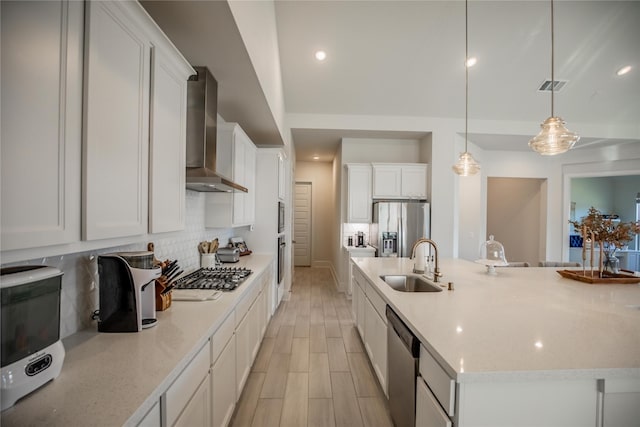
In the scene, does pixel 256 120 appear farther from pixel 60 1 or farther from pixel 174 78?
pixel 60 1

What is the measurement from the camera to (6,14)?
0.64m

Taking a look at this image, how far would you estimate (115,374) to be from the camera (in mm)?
896

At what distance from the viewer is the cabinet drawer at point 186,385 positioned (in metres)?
0.95

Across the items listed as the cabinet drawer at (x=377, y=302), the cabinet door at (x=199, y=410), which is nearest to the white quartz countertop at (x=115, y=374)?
the cabinet door at (x=199, y=410)

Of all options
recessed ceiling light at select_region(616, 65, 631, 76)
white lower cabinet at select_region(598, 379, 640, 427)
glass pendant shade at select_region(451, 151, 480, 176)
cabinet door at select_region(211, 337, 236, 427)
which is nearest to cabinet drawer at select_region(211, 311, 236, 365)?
cabinet door at select_region(211, 337, 236, 427)

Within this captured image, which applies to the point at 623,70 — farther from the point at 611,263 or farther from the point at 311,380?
the point at 311,380

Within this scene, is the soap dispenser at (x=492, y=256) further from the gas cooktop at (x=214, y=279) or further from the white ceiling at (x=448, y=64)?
the white ceiling at (x=448, y=64)

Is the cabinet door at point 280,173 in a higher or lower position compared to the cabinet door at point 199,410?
higher

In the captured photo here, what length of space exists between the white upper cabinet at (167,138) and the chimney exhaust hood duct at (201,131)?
0.32 meters

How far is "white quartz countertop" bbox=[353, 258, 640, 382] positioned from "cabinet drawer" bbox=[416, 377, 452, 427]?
0.21 metres

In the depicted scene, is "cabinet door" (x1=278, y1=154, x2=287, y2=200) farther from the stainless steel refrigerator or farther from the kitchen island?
the kitchen island

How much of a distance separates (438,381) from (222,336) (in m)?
1.12

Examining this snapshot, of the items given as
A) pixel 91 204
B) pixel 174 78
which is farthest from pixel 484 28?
pixel 91 204

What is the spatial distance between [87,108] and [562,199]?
7.68 meters
